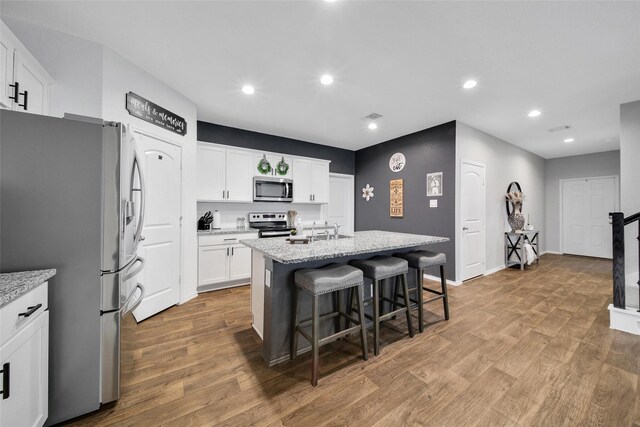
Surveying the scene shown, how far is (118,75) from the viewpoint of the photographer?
2.35 m

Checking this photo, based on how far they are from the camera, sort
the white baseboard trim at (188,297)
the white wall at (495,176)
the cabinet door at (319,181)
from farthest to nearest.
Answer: the cabinet door at (319,181), the white wall at (495,176), the white baseboard trim at (188,297)

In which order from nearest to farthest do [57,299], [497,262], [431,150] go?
[57,299] < [431,150] < [497,262]

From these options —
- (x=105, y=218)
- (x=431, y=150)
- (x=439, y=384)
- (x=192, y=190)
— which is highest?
(x=431, y=150)

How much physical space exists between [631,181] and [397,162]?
3.04 metres

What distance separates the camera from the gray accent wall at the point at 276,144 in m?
4.06

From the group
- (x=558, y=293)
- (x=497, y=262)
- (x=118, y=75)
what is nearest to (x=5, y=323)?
(x=118, y=75)

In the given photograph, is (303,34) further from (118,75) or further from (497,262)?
(497,262)

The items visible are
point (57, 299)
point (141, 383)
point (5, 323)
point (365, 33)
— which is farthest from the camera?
point (365, 33)

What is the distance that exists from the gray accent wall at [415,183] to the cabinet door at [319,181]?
3.50 feet

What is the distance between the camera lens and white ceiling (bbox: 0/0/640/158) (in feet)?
5.86

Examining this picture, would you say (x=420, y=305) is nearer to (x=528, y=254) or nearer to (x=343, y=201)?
(x=343, y=201)

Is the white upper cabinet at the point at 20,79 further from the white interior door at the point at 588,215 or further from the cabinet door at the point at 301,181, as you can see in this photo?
the white interior door at the point at 588,215

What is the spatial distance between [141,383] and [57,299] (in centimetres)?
84

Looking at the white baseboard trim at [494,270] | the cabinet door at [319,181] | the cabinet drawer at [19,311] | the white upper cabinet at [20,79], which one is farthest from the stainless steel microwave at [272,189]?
the white baseboard trim at [494,270]
